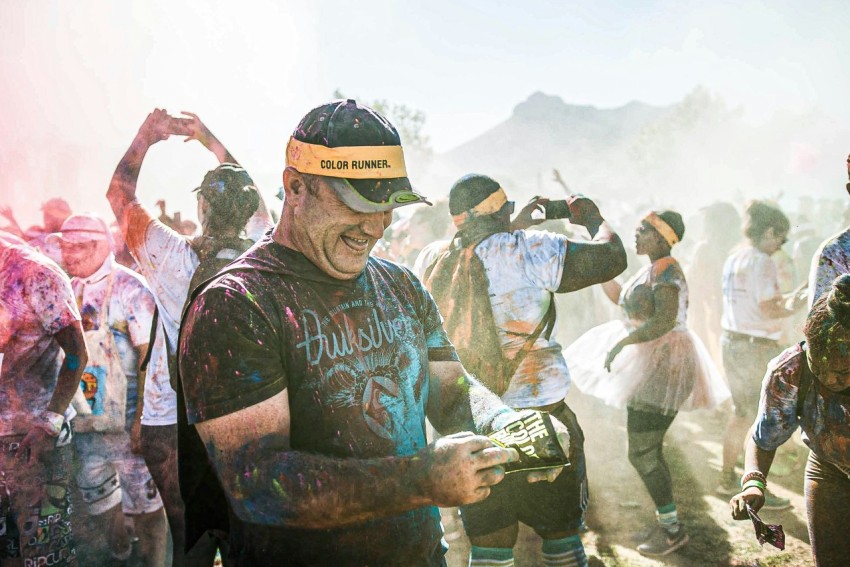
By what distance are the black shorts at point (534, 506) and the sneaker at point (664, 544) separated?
1796 millimetres

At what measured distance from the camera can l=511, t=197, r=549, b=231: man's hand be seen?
4.09 metres

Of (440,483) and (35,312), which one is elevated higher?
(35,312)

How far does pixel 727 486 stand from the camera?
230 inches

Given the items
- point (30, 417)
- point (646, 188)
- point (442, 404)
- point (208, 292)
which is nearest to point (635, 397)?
point (442, 404)

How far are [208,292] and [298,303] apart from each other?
275 millimetres

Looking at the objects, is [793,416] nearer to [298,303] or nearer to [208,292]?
[298,303]

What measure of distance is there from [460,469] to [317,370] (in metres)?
0.55

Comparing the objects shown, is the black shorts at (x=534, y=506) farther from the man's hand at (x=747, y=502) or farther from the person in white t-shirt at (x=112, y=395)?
the person in white t-shirt at (x=112, y=395)

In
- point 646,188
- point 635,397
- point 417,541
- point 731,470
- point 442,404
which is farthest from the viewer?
point 646,188

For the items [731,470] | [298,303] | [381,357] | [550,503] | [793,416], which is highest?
[298,303]

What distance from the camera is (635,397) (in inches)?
198

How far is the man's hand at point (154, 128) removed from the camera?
12.2ft

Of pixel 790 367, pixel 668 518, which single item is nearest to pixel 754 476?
pixel 790 367

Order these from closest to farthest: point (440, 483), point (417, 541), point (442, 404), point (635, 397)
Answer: point (440, 483)
point (417, 541)
point (442, 404)
point (635, 397)
